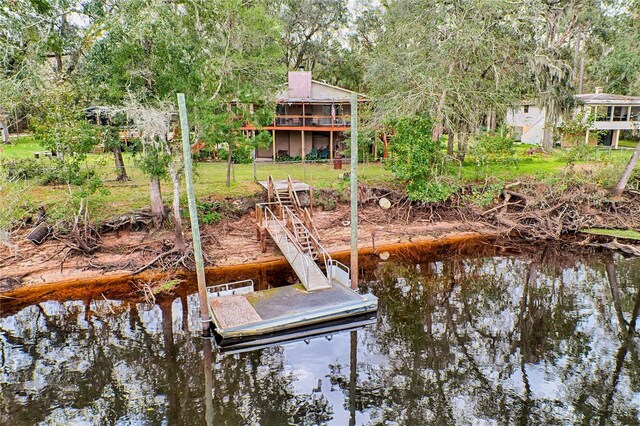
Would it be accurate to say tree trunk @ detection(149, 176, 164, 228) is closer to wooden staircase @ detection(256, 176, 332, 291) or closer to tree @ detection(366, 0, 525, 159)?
wooden staircase @ detection(256, 176, 332, 291)

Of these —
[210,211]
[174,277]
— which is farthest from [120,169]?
[174,277]

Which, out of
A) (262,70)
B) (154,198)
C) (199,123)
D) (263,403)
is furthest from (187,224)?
(263,403)

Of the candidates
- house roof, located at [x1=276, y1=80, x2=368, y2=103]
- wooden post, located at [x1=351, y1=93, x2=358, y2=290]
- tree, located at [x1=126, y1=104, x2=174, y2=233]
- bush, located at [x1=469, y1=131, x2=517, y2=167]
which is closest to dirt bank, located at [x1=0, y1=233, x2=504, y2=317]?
tree, located at [x1=126, y1=104, x2=174, y2=233]

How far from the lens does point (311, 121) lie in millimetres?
33719

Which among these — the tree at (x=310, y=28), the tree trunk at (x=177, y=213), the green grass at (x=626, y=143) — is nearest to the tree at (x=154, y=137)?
the tree trunk at (x=177, y=213)

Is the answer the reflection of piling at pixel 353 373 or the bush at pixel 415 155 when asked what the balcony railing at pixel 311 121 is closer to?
the bush at pixel 415 155

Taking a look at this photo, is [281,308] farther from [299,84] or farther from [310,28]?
[310,28]

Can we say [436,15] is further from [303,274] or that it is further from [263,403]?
[263,403]

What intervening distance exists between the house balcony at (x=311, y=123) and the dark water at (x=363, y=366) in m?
18.9

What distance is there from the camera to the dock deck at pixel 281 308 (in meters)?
11.5

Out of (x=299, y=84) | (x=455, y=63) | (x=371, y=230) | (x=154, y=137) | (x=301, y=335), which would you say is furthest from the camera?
(x=299, y=84)

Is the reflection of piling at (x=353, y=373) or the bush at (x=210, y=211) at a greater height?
the bush at (x=210, y=211)

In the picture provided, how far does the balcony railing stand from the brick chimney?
66.8 inches

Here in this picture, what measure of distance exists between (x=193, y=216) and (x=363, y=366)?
564 cm
